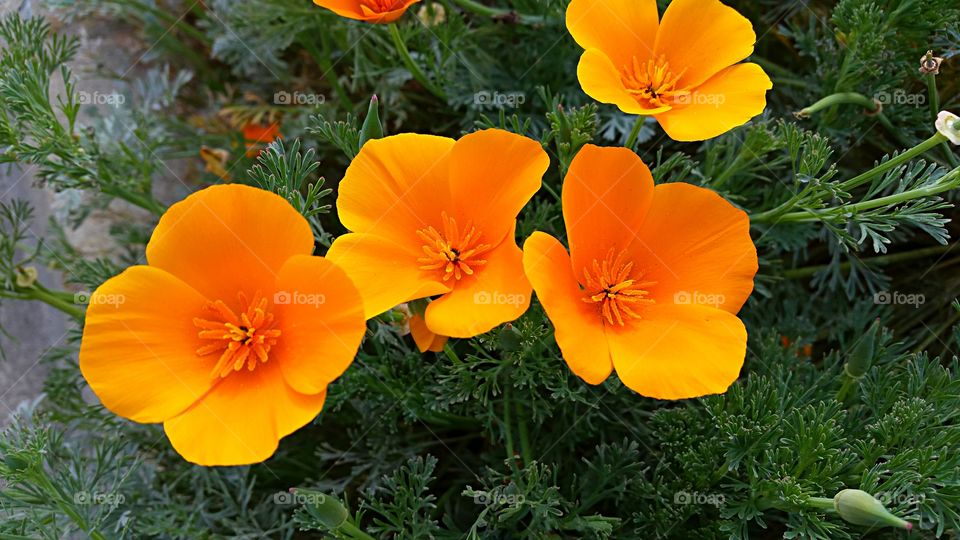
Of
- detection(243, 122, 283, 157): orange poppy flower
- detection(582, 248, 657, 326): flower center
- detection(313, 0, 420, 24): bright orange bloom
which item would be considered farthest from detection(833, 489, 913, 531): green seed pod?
detection(243, 122, 283, 157): orange poppy flower

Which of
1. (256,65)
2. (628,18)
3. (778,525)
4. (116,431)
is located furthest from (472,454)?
(256,65)

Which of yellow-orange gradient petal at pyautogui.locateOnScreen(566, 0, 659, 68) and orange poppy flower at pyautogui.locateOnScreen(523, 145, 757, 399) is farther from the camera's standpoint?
yellow-orange gradient petal at pyautogui.locateOnScreen(566, 0, 659, 68)

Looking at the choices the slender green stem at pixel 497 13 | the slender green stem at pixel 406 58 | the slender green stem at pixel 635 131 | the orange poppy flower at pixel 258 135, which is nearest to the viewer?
the slender green stem at pixel 635 131

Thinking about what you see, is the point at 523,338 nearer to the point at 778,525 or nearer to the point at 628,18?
the point at 628,18

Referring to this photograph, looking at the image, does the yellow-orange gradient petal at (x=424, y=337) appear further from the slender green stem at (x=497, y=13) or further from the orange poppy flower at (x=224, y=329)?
the slender green stem at (x=497, y=13)

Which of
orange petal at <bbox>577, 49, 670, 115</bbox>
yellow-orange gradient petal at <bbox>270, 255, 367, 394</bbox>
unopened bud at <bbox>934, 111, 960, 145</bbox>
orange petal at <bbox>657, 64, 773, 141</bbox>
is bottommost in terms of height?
yellow-orange gradient petal at <bbox>270, 255, 367, 394</bbox>

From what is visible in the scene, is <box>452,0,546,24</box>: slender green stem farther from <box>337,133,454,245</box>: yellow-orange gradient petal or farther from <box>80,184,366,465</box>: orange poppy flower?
<box>80,184,366,465</box>: orange poppy flower

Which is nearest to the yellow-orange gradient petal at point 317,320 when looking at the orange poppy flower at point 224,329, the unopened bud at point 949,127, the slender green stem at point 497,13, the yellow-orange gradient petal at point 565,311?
the orange poppy flower at point 224,329
